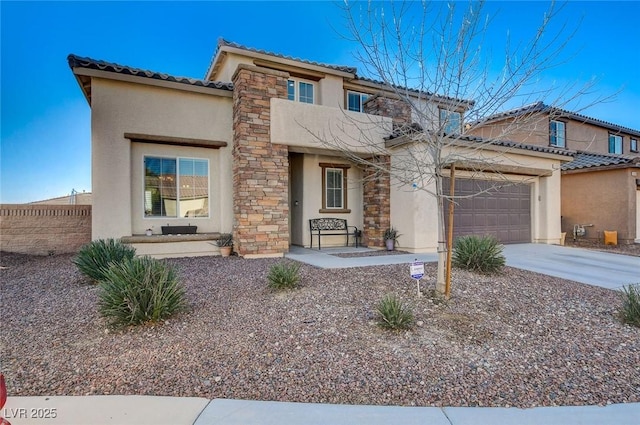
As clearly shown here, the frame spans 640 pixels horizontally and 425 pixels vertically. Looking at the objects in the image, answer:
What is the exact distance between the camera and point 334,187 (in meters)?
12.2

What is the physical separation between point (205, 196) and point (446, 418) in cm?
925

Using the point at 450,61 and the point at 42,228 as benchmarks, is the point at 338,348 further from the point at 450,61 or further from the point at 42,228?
the point at 42,228

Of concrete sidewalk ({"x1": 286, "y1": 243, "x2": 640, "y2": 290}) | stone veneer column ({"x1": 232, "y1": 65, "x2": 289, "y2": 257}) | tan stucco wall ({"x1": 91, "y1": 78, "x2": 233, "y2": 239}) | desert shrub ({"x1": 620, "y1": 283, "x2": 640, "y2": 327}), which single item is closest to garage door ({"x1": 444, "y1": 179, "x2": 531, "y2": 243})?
concrete sidewalk ({"x1": 286, "y1": 243, "x2": 640, "y2": 290})

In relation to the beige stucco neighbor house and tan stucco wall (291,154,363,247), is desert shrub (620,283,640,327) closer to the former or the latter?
the beige stucco neighbor house

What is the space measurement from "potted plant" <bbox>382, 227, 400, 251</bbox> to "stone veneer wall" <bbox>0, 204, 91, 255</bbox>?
31.7 ft

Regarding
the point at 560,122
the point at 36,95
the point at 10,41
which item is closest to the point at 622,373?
the point at 10,41

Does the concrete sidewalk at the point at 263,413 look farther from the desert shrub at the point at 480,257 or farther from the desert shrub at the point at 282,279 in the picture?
the desert shrub at the point at 480,257

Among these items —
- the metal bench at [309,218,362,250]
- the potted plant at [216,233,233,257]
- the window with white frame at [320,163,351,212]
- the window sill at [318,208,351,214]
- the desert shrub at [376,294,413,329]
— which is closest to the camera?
the desert shrub at [376,294,413,329]

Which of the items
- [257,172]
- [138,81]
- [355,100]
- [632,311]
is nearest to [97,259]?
[257,172]

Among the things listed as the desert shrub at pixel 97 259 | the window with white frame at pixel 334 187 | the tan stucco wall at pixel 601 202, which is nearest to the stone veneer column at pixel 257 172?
the window with white frame at pixel 334 187

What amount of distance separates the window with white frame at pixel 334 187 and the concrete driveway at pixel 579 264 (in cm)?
546

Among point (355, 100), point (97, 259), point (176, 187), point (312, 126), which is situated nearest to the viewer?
point (97, 259)

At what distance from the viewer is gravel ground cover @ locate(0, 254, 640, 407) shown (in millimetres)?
2971

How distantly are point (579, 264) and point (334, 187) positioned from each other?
24.1 feet
